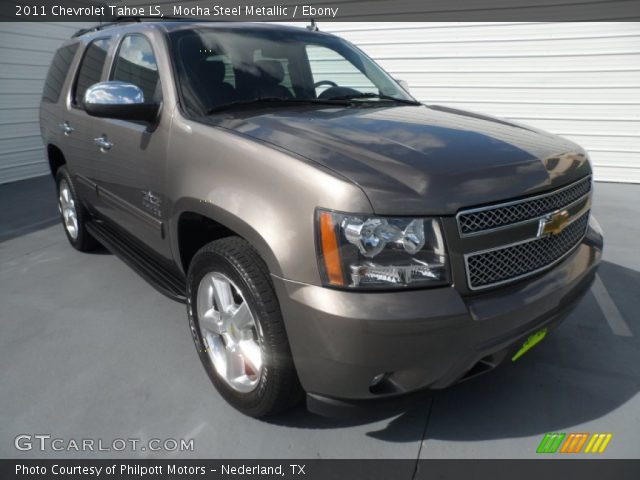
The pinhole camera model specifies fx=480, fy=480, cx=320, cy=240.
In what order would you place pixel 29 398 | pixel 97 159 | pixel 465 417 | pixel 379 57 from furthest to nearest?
pixel 379 57, pixel 97 159, pixel 29 398, pixel 465 417

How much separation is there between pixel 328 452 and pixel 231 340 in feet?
2.15

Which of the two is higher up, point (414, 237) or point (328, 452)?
point (414, 237)

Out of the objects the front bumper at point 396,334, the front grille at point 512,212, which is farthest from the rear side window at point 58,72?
the front grille at point 512,212

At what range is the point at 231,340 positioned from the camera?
2236 millimetres

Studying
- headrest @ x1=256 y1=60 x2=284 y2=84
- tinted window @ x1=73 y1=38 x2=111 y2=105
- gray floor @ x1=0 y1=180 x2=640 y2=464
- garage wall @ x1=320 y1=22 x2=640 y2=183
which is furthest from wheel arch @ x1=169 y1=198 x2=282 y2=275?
garage wall @ x1=320 y1=22 x2=640 y2=183

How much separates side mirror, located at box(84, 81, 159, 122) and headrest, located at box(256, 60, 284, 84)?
25.1 inches

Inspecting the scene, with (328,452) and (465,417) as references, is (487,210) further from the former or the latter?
(328,452)

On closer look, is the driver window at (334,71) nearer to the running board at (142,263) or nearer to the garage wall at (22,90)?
the running board at (142,263)

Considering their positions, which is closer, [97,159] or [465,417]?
[465,417]

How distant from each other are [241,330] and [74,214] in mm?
2814

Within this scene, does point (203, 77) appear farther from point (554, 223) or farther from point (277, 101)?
point (554, 223)

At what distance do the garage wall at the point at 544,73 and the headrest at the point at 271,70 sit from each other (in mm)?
5644

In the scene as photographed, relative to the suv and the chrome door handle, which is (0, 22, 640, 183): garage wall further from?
the chrome door handle
